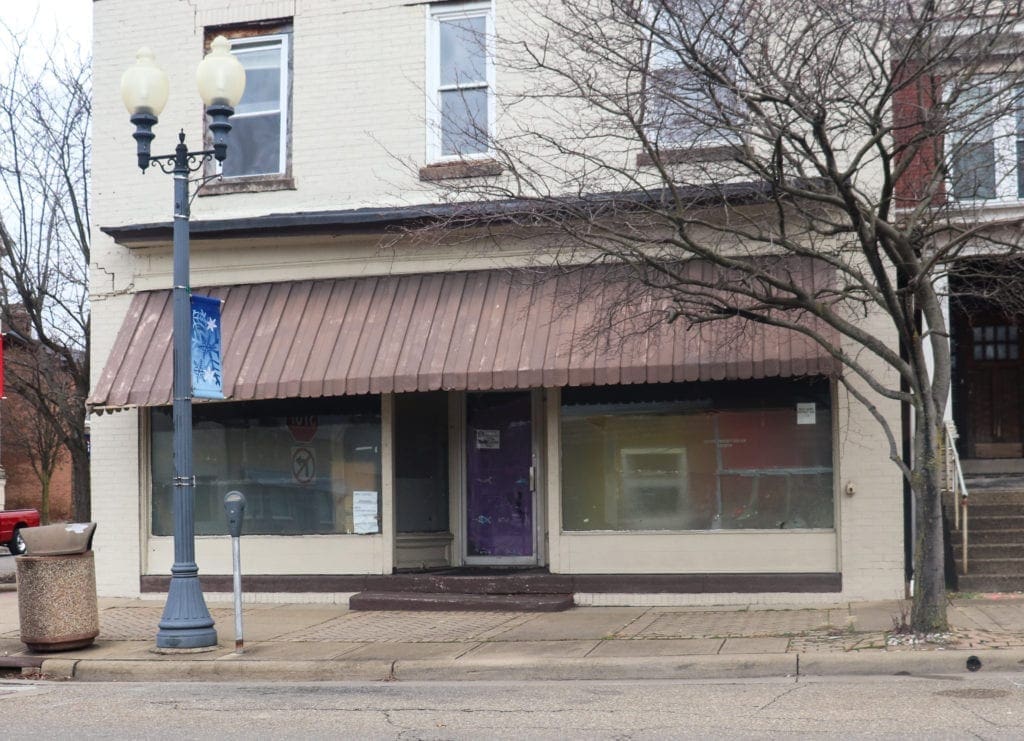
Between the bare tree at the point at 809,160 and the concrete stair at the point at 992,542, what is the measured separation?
1.26m

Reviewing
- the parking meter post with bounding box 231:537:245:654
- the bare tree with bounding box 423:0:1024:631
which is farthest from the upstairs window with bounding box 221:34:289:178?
the parking meter post with bounding box 231:537:245:654

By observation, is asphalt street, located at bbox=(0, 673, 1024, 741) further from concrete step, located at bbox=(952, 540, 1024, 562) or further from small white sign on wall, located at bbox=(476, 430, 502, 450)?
small white sign on wall, located at bbox=(476, 430, 502, 450)

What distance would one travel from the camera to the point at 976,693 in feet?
27.2

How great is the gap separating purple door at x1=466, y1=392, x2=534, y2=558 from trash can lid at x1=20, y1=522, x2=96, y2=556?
4797mm

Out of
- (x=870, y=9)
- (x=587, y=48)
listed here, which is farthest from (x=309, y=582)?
(x=870, y=9)

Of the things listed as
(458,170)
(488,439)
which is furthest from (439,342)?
(458,170)

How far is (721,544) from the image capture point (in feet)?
43.0

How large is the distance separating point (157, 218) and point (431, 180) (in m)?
3.52

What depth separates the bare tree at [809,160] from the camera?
987cm

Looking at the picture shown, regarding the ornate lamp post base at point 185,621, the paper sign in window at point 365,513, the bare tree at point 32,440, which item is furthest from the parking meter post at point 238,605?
the bare tree at point 32,440

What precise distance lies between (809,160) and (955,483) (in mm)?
5120

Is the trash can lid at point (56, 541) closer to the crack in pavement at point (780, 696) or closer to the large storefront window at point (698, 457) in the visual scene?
the large storefront window at point (698, 457)

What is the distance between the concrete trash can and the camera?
11.1 metres

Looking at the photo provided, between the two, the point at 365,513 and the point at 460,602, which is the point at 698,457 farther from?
the point at 365,513
